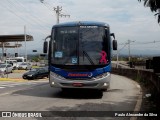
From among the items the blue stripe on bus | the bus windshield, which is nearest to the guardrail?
the blue stripe on bus

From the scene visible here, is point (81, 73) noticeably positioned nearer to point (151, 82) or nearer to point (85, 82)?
point (85, 82)

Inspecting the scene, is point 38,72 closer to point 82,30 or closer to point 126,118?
point 82,30

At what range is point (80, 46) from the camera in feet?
47.2

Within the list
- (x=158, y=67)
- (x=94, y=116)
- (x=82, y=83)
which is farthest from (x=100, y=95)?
(x=94, y=116)

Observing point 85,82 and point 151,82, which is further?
point 151,82

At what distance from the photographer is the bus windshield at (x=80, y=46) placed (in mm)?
14227

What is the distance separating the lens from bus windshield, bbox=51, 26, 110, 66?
1423 cm

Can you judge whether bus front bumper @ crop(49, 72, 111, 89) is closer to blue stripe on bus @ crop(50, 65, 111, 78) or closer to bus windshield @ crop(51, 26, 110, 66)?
blue stripe on bus @ crop(50, 65, 111, 78)

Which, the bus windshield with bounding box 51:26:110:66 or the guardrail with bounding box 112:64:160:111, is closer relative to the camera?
the guardrail with bounding box 112:64:160:111

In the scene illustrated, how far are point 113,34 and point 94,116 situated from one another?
21.2 feet

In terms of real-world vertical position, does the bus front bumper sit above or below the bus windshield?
below

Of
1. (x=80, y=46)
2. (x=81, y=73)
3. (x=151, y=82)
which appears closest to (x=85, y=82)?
(x=81, y=73)

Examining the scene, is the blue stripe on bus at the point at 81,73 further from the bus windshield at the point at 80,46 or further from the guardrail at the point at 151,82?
the guardrail at the point at 151,82

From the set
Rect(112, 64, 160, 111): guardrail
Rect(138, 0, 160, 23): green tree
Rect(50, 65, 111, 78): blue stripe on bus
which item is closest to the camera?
Rect(138, 0, 160, 23): green tree
